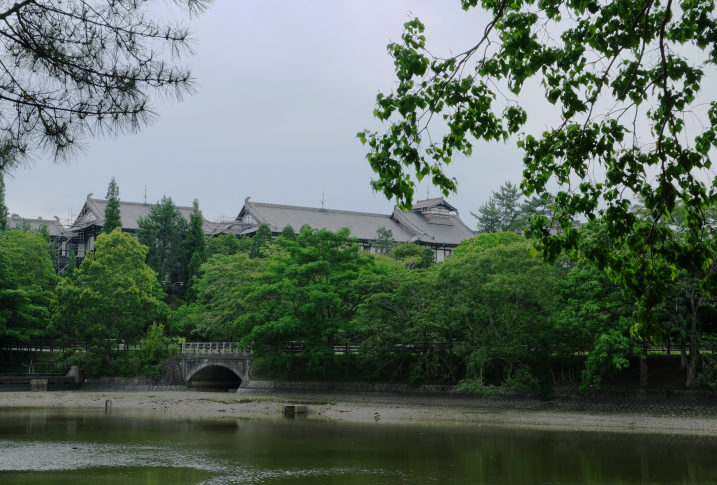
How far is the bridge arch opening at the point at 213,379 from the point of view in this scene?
4484 cm

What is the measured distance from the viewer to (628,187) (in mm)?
6773

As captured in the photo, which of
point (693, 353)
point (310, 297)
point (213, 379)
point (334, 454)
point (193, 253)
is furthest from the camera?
point (193, 253)

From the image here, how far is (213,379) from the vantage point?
155 ft

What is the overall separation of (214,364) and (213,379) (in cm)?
496

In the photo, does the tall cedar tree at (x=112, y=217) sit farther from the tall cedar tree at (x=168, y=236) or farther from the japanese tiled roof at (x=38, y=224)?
the japanese tiled roof at (x=38, y=224)

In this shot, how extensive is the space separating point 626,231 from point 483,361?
23.0m

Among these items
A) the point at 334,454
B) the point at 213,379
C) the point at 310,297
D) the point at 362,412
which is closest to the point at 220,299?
the point at 213,379

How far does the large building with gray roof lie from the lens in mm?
68438

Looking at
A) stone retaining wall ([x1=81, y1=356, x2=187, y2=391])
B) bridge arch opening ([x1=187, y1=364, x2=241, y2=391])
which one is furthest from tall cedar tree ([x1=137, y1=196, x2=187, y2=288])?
stone retaining wall ([x1=81, y1=356, x2=187, y2=391])

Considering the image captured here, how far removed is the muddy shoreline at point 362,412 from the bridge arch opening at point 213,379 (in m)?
3.67

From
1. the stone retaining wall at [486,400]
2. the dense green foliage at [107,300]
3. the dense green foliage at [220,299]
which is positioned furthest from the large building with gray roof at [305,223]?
the stone retaining wall at [486,400]

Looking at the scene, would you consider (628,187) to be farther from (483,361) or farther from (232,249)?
(232,249)

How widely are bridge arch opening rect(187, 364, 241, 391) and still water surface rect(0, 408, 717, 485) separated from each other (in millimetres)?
18471

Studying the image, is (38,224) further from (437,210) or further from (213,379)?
(437,210)
